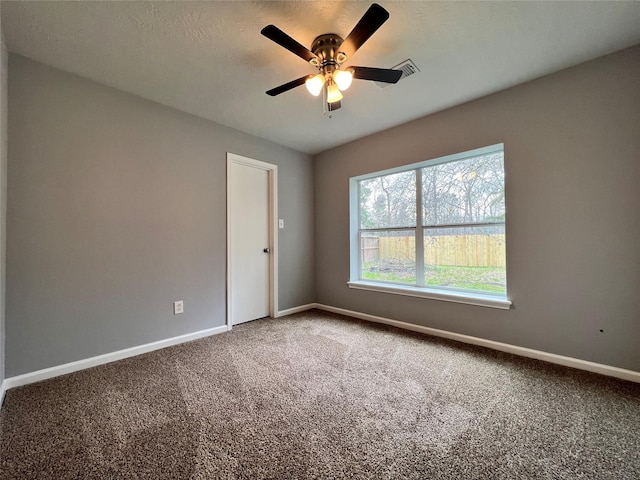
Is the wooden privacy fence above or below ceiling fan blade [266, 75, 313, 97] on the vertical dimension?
below

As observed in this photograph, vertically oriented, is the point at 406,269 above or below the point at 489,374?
above

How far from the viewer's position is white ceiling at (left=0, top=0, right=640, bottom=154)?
162cm

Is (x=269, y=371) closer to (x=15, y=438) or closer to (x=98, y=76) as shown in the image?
(x=15, y=438)

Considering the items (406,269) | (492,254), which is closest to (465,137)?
(492,254)

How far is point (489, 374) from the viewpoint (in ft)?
6.84

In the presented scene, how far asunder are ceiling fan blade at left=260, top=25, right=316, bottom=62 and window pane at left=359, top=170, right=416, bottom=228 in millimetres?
2101

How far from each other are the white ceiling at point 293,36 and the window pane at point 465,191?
69 centimetres

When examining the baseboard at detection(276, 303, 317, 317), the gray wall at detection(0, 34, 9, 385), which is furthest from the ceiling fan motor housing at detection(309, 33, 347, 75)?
the baseboard at detection(276, 303, 317, 317)

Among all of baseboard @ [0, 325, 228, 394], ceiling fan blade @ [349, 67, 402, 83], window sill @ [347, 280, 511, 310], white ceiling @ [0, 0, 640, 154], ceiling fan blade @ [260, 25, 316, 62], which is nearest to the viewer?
ceiling fan blade @ [260, 25, 316, 62]

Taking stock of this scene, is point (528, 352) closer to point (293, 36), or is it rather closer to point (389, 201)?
point (389, 201)

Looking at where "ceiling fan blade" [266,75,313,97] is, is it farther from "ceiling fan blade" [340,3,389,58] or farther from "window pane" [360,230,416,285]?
"window pane" [360,230,416,285]

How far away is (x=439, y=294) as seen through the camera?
2906 millimetres

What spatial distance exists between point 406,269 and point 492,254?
98cm

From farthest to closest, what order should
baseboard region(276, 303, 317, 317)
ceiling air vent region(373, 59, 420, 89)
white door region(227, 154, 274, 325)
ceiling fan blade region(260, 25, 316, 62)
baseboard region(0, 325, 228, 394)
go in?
1. baseboard region(276, 303, 317, 317)
2. white door region(227, 154, 274, 325)
3. ceiling air vent region(373, 59, 420, 89)
4. baseboard region(0, 325, 228, 394)
5. ceiling fan blade region(260, 25, 316, 62)
